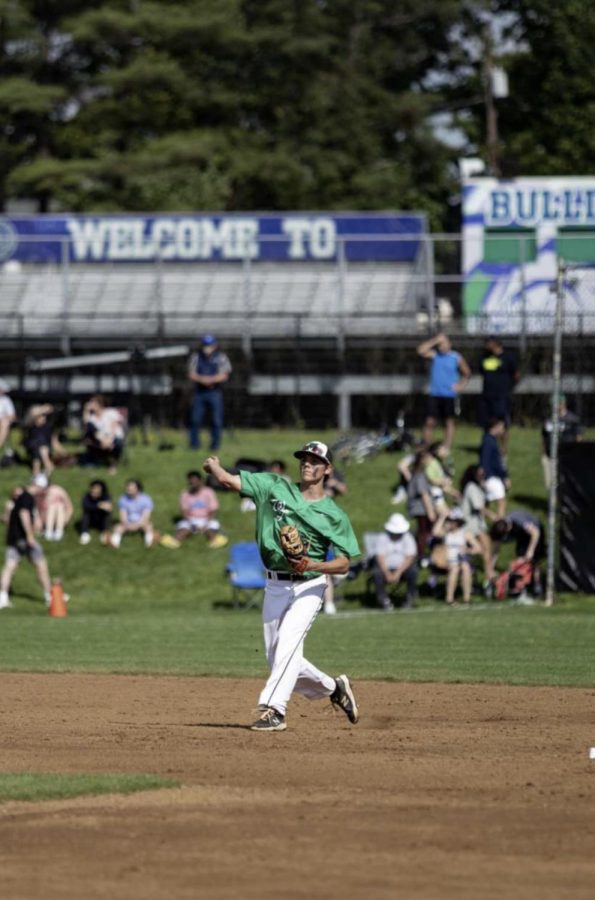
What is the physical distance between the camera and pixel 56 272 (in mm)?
36875

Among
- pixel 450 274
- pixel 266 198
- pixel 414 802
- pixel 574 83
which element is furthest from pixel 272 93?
pixel 414 802

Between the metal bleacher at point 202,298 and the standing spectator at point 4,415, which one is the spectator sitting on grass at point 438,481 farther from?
the standing spectator at point 4,415

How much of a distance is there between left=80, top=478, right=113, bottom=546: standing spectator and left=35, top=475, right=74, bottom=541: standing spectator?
321 millimetres

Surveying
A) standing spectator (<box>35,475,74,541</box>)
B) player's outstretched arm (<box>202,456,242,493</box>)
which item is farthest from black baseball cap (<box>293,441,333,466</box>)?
standing spectator (<box>35,475,74,541</box>)

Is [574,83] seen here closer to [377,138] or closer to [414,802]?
[377,138]

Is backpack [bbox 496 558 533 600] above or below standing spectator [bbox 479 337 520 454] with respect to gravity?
below

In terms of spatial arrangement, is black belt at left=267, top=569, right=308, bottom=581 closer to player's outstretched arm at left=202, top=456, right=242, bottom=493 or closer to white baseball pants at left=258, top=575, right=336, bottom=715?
white baseball pants at left=258, top=575, right=336, bottom=715

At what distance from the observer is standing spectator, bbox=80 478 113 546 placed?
28109 millimetres

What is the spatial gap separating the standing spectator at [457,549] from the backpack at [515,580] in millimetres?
469

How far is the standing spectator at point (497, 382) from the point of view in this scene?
2858 centimetres

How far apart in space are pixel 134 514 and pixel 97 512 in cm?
69

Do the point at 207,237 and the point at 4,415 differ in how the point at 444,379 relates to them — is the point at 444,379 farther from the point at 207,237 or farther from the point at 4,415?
the point at 207,237

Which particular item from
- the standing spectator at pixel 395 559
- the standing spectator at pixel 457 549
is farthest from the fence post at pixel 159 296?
the standing spectator at pixel 395 559

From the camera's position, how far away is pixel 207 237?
37.8m
